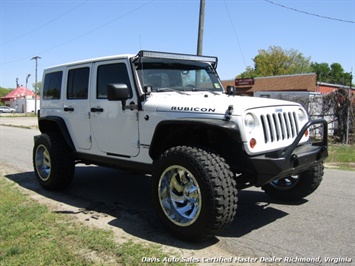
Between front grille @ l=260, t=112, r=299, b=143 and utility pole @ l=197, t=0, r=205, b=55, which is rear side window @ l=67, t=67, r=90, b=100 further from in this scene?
utility pole @ l=197, t=0, r=205, b=55

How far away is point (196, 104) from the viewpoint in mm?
4184

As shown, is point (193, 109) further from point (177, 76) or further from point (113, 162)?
point (113, 162)

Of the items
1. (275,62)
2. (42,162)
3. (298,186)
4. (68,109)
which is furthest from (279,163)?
(275,62)

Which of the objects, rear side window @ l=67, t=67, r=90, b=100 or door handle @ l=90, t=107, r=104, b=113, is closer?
door handle @ l=90, t=107, r=104, b=113

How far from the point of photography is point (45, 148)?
6.26m

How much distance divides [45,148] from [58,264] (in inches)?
127

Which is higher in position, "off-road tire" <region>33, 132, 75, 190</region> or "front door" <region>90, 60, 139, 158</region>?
"front door" <region>90, 60, 139, 158</region>

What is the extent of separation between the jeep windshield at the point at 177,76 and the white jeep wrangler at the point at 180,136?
0.05 feet

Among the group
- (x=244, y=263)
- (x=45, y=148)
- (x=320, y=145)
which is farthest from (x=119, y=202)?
(x=320, y=145)

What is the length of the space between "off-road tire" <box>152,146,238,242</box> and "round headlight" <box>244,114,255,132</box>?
0.43 m

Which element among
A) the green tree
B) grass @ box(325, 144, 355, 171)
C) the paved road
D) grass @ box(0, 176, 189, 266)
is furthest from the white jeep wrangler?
the green tree

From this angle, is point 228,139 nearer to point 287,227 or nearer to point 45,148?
point 287,227

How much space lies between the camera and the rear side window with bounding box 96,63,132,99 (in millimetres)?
5049

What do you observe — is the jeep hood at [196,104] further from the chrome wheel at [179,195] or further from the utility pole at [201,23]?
the utility pole at [201,23]
